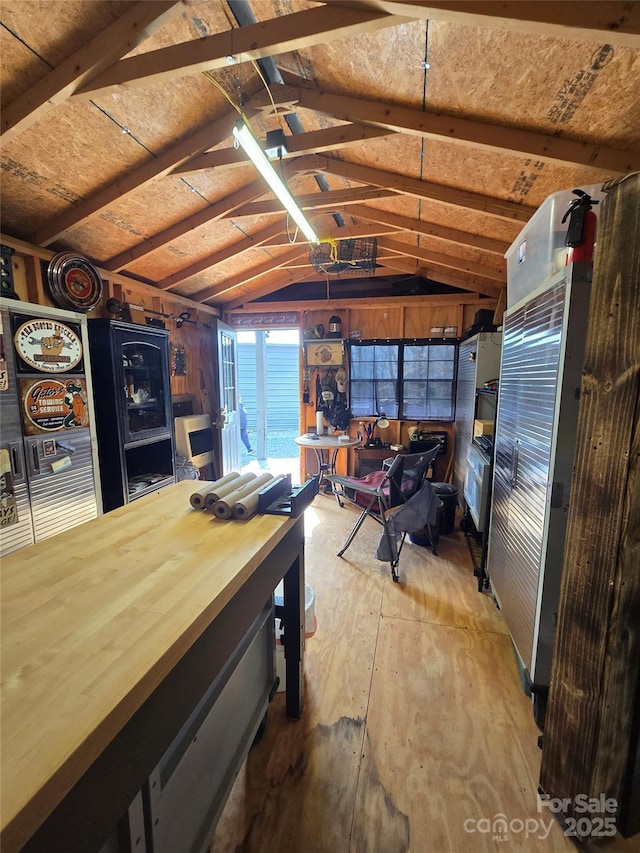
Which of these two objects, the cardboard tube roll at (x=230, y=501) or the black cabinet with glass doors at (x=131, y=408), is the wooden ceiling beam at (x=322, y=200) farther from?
the cardboard tube roll at (x=230, y=501)

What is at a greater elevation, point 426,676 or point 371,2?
point 371,2

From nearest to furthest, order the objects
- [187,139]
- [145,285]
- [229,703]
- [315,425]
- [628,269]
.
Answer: [628,269], [229,703], [187,139], [145,285], [315,425]

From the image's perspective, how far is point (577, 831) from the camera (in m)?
1.22

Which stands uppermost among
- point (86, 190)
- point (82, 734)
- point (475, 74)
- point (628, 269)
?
point (475, 74)

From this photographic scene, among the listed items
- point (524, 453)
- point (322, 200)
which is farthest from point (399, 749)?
point (322, 200)

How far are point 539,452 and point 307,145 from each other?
233cm

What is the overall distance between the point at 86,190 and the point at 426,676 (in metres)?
3.68

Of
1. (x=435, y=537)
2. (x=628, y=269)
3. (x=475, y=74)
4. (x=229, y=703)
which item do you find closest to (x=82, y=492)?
(x=229, y=703)

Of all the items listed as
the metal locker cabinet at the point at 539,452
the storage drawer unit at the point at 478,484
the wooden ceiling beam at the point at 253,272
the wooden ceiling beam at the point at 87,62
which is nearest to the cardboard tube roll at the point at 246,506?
the metal locker cabinet at the point at 539,452

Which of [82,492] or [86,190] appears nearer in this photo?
[86,190]

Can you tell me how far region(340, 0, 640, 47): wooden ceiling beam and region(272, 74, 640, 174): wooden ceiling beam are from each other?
66 cm

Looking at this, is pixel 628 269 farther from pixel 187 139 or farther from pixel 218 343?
pixel 218 343

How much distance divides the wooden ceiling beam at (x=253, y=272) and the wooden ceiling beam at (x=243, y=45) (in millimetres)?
2814

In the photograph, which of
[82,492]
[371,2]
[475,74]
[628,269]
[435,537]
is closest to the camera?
[628,269]
